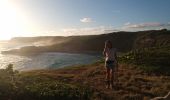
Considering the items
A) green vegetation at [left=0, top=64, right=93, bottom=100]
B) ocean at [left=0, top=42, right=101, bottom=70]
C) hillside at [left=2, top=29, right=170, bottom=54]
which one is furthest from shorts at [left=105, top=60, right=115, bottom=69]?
hillside at [left=2, top=29, right=170, bottom=54]

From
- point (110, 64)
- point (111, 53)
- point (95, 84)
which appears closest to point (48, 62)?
point (95, 84)

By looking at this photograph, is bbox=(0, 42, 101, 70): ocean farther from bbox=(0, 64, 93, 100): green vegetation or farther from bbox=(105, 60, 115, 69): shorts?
bbox=(0, 64, 93, 100): green vegetation

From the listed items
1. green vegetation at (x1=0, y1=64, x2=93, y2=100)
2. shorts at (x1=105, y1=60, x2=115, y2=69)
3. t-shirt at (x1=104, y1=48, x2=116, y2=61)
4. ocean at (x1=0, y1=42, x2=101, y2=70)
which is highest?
t-shirt at (x1=104, y1=48, x2=116, y2=61)

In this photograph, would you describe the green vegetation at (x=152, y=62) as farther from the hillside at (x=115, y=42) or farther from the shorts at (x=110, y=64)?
the hillside at (x=115, y=42)

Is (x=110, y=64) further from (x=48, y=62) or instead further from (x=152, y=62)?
(x=48, y=62)

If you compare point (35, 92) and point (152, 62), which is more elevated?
point (35, 92)

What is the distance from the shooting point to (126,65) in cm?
2664

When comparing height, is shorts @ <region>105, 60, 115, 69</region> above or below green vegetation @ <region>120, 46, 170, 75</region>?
above

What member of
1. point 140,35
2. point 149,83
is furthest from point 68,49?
point 149,83

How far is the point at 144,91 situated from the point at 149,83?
93.2 inches

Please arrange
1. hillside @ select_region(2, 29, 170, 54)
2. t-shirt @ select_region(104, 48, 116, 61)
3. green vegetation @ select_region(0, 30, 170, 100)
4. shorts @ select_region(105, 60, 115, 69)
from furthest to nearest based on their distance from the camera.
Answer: hillside @ select_region(2, 29, 170, 54) < shorts @ select_region(105, 60, 115, 69) < t-shirt @ select_region(104, 48, 116, 61) < green vegetation @ select_region(0, 30, 170, 100)

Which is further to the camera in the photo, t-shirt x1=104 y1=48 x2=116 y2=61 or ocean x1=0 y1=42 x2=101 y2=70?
ocean x1=0 y1=42 x2=101 y2=70

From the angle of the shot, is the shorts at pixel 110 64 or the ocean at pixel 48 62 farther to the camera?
the ocean at pixel 48 62

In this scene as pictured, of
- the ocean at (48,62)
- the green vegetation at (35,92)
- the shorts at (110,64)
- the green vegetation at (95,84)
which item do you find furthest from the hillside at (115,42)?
the green vegetation at (35,92)
